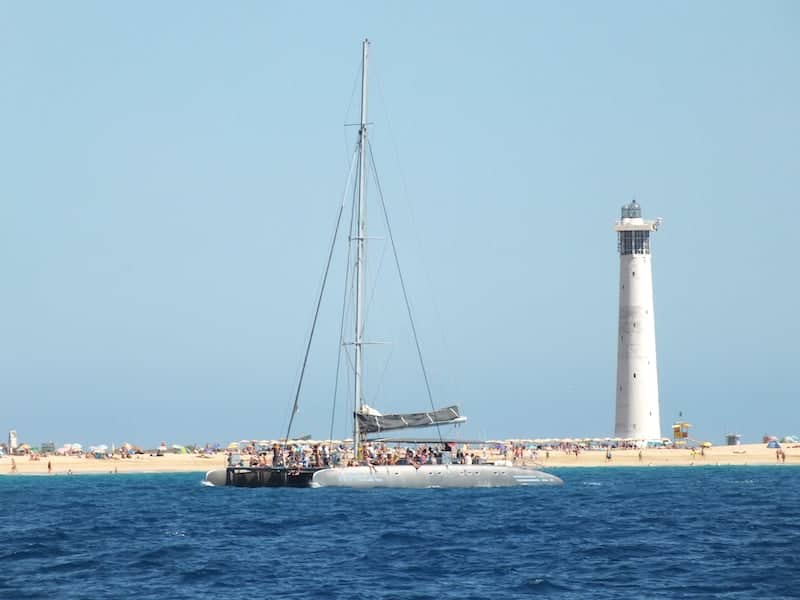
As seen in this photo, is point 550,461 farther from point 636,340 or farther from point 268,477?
point 268,477

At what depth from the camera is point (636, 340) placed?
118 m

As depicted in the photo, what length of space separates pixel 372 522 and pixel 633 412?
68852mm

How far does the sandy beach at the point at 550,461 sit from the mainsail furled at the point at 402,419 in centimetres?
3604

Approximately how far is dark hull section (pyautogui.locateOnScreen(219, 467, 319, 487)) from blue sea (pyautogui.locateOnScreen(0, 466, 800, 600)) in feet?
2.22

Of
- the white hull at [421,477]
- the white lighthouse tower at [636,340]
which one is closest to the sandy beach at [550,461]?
the white lighthouse tower at [636,340]

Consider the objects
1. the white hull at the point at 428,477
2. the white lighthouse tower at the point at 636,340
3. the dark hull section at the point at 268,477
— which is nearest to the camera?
the white hull at the point at 428,477

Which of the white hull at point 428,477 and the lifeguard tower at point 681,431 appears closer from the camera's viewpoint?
the white hull at point 428,477

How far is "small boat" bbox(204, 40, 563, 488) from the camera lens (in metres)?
71.1

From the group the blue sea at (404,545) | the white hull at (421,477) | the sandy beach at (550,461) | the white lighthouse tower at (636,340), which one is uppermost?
the white lighthouse tower at (636,340)

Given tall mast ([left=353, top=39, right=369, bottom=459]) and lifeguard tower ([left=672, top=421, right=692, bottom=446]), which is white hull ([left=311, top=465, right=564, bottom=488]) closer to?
tall mast ([left=353, top=39, right=369, bottom=459])

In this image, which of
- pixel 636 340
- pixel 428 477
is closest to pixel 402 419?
pixel 428 477

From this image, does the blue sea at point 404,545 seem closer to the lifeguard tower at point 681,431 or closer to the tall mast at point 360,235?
the tall mast at point 360,235

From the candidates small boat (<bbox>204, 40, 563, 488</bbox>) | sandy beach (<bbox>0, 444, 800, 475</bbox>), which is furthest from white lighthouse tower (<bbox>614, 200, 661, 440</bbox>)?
small boat (<bbox>204, 40, 563, 488</bbox>)

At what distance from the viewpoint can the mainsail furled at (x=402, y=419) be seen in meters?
75.4
